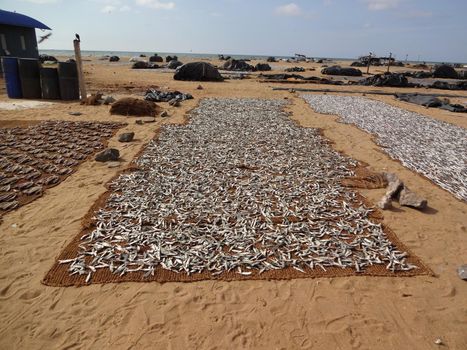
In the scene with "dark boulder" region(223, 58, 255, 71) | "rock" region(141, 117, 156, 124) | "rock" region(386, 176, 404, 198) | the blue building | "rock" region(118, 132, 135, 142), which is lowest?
"rock" region(386, 176, 404, 198)

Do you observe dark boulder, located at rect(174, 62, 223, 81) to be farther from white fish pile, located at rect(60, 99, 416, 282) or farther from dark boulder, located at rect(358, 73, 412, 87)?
white fish pile, located at rect(60, 99, 416, 282)

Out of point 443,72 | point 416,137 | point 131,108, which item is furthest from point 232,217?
point 443,72

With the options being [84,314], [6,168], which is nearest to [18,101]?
[6,168]

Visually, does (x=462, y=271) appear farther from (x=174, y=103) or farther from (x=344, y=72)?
(x=344, y=72)

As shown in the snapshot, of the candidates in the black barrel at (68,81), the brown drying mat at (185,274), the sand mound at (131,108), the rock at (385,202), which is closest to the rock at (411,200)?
the rock at (385,202)

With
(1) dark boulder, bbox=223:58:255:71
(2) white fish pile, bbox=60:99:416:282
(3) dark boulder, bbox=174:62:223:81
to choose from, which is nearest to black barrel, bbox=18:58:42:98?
(2) white fish pile, bbox=60:99:416:282

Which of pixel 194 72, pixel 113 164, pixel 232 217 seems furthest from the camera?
pixel 194 72

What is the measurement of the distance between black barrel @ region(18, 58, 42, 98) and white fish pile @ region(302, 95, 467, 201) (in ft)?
50.6

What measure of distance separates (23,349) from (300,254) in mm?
3817

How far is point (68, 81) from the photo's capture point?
17.4m

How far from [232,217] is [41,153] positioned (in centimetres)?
648

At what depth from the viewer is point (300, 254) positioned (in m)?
5.15

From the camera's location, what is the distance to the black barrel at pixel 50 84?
1709 centimetres

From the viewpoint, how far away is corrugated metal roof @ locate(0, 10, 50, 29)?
26.4 m
